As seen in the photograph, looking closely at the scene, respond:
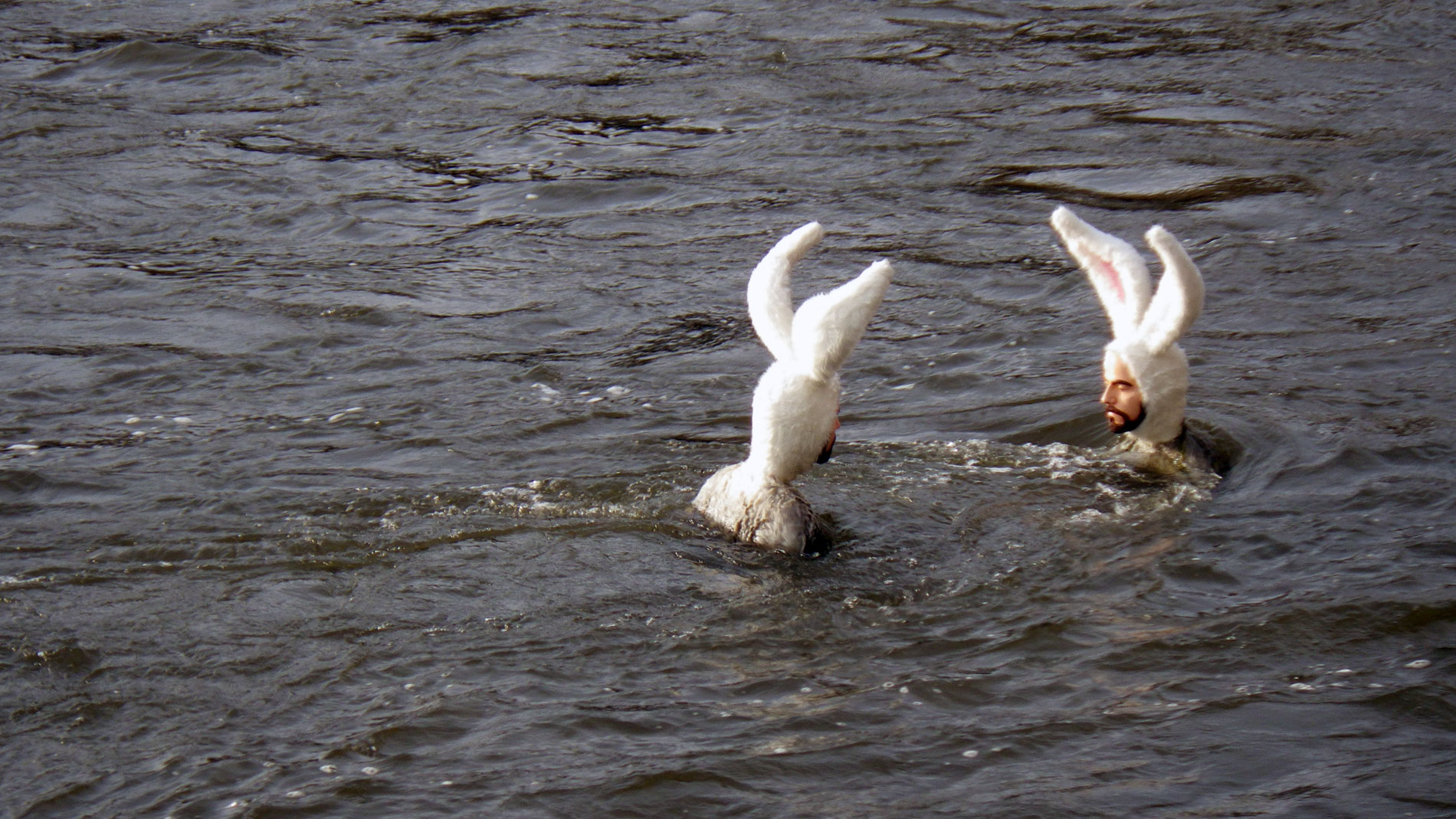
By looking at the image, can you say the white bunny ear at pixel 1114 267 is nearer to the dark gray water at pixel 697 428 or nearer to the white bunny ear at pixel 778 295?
the dark gray water at pixel 697 428

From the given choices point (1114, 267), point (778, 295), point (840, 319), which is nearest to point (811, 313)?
point (840, 319)

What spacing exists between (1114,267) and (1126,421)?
0.54 m

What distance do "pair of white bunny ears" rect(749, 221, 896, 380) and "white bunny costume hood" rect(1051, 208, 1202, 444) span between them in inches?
37.0

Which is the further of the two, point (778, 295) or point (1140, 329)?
point (1140, 329)

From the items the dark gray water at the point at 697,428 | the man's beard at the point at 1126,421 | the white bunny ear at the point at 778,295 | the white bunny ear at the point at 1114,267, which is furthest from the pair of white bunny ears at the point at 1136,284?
the white bunny ear at the point at 778,295

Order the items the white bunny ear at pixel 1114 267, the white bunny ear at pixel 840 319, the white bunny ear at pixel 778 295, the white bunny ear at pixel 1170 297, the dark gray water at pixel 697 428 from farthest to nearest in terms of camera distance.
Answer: the white bunny ear at pixel 1114 267, the white bunny ear at pixel 1170 297, the white bunny ear at pixel 778 295, the white bunny ear at pixel 840 319, the dark gray water at pixel 697 428

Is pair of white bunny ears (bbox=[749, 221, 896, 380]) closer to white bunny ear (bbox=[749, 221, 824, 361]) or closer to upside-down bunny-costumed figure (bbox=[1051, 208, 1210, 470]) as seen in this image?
white bunny ear (bbox=[749, 221, 824, 361])

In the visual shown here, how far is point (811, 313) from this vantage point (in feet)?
16.0

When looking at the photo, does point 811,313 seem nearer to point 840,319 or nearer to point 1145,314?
point 840,319

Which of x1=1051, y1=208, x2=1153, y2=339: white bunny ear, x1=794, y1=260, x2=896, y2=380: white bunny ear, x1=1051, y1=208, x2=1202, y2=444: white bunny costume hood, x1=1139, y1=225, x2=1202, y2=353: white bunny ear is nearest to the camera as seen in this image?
x1=794, y1=260, x2=896, y2=380: white bunny ear

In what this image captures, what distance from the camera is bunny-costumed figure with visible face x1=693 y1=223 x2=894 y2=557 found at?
4820 mm

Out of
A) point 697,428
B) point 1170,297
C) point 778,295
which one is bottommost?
point 697,428

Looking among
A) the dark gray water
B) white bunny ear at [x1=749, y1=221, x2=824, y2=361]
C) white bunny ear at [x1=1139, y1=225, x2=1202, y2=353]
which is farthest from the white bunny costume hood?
white bunny ear at [x1=749, y1=221, x2=824, y2=361]

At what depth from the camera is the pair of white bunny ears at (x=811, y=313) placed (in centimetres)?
480
